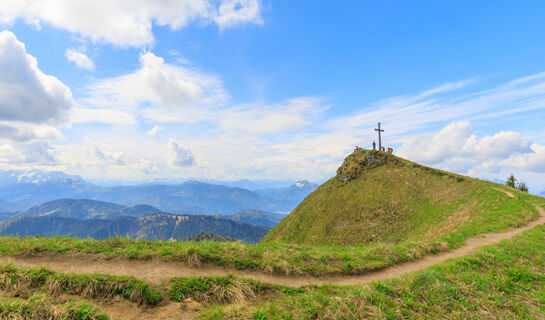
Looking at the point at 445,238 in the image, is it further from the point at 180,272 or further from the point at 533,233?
the point at 180,272

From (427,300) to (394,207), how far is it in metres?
43.5

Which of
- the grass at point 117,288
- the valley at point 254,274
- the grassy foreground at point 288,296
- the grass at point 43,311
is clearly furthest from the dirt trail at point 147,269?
the grass at point 43,311

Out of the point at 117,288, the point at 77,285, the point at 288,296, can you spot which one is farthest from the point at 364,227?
the point at 77,285

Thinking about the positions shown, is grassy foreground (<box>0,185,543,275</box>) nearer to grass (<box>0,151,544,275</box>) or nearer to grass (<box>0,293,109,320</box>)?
grass (<box>0,151,544,275</box>)

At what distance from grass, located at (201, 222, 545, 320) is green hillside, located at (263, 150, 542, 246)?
11.3m

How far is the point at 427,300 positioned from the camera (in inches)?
281

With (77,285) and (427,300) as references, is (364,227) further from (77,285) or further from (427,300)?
(77,285)

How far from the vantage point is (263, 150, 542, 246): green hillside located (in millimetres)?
25972

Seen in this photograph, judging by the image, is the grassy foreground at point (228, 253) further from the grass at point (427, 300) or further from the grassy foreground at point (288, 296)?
the grass at point (427, 300)

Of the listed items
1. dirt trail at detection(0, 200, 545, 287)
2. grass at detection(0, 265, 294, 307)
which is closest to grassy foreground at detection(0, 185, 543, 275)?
dirt trail at detection(0, 200, 545, 287)

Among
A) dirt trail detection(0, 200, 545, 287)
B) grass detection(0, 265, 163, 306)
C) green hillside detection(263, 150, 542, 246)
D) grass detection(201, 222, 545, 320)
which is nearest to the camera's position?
grass detection(201, 222, 545, 320)

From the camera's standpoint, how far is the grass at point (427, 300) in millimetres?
6332

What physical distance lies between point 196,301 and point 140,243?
6.17 metres

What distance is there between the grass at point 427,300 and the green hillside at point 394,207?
37.1ft
